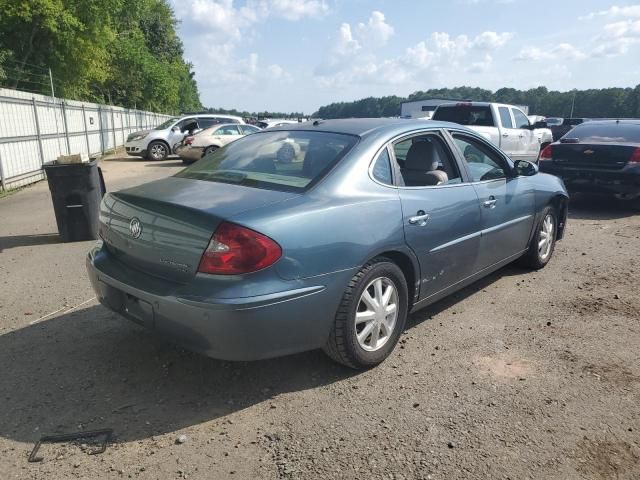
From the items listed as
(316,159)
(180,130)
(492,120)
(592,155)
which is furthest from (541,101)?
(316,159)

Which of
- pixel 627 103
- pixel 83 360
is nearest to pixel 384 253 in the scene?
pixel 83 360

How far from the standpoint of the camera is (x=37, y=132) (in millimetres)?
12703

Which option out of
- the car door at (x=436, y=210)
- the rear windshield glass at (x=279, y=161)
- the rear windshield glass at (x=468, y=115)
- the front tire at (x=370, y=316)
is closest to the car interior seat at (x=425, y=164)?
the car door at (x=436, y=210)

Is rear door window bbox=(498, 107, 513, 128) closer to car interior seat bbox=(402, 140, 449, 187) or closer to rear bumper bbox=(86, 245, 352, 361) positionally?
car interior seat bbox=(402, 140, 449, 187)

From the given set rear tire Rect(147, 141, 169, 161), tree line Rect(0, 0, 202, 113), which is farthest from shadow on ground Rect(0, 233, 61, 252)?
rear tire Rect(147, 141, 169, 161)

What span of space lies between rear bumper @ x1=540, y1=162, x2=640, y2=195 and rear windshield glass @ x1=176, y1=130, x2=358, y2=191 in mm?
6580

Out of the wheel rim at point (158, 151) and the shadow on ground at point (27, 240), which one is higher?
the wheel rim at point (158, 151)

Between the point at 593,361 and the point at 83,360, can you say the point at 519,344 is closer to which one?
the point at 593,361

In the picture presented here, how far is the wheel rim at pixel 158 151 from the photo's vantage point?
19444 mm

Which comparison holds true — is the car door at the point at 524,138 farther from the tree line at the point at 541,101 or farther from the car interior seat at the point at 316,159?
the tree line at the point at 541,101

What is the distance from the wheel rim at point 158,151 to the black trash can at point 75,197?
519 inches

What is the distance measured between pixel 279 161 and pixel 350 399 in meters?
1.68

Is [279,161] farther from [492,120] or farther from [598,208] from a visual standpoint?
[492,120]

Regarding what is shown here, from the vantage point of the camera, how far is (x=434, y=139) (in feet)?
13.6
